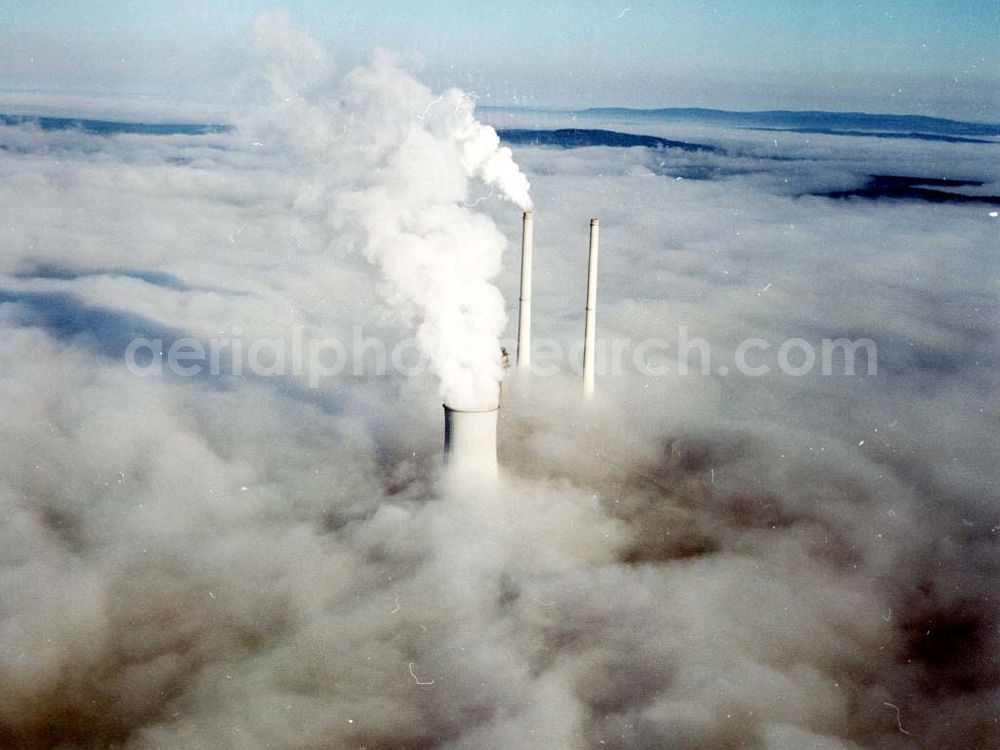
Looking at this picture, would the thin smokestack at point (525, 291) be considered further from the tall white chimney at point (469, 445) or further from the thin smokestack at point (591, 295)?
the tall white chimney at point (469, 445)

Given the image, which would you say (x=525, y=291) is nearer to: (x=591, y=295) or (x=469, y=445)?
(x=591, y=295)

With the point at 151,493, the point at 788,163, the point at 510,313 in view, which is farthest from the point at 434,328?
the point at 788,163

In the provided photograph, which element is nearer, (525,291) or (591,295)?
(525,291)

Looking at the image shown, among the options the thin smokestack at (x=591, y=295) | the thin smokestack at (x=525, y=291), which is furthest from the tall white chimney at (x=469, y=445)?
the thin smokestack at (x=591, y=295)

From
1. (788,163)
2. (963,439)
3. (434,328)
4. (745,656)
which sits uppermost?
(788,163)

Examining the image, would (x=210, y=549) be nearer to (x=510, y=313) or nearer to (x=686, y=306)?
(x=510, y=313)

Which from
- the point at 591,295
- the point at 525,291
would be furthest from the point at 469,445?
the point at 591,295
